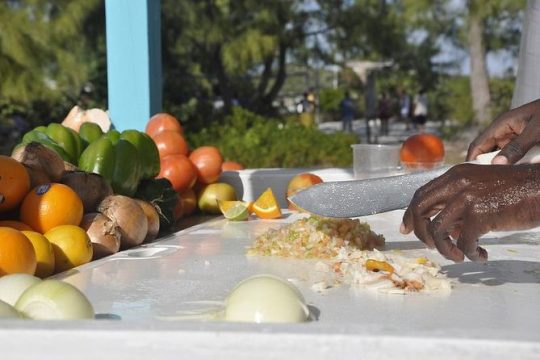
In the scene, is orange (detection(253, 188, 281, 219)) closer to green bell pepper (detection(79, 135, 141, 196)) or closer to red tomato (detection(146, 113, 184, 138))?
red tomato (detection(146, 113, 184, 138))

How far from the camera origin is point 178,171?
3.36 metres

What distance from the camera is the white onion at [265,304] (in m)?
1.38

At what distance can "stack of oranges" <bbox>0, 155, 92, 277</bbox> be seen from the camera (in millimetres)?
2074

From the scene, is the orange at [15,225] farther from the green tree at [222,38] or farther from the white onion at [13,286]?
the green tree at [222,38]

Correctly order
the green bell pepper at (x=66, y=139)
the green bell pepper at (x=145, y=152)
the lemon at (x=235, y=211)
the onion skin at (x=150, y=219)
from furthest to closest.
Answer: the lemon at (x=235, y=211) < the green bell pepper at (x=145, y=152) < the green bell pepper at (x=66, y=139) < the onion skin at (x=150, y=219)

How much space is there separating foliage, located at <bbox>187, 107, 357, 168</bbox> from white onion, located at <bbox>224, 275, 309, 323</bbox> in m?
7.70

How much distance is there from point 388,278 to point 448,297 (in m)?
0.16

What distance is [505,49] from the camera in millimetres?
18594

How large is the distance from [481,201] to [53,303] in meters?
0.82

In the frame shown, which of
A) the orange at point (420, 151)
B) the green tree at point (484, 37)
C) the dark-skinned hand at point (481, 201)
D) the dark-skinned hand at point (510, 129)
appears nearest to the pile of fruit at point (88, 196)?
the orange at point (420, 151)

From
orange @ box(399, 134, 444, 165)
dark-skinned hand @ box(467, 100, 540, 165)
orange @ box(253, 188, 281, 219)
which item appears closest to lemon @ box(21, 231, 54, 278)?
dark-skinned hand @ box(467, 100, 540, 165)

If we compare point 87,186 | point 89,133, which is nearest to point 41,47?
point 89,133

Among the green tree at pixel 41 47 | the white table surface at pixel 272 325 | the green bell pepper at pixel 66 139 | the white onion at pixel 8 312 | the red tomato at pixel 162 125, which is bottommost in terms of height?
the white table surface at pixel 272 325

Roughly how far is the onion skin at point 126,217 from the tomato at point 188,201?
91 centimetres
